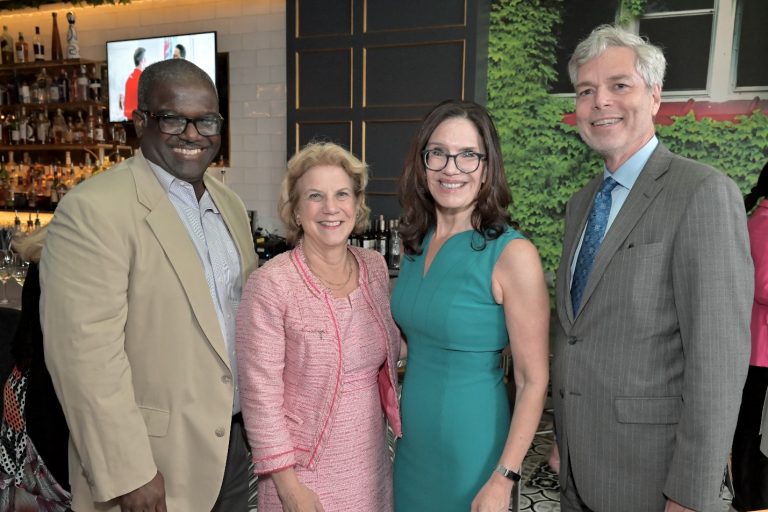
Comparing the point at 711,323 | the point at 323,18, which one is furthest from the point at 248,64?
the point at 711,323

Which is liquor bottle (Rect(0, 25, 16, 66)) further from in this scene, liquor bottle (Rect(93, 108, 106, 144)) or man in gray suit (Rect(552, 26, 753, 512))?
man in gray suit (Rect(552, 26, 753, 512))

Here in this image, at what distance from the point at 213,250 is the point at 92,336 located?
441 millimetres

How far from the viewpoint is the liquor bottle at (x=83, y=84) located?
5.95 meters

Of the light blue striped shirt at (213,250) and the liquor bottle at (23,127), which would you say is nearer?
the light blue striped shirt at (213,250)

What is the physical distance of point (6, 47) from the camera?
6.44 metres

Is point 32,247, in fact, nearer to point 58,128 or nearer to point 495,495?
point 495,495

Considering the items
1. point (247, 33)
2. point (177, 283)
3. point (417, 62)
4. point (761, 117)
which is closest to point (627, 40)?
point (177, 283)

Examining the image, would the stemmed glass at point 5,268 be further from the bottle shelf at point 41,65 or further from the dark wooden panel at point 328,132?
the bottle shelf at point 41,65

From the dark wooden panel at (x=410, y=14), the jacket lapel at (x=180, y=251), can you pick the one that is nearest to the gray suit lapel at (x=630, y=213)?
the jacket lapel at (x=180, y=251)

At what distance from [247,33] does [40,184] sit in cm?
276

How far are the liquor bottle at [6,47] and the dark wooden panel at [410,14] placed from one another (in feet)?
13.2

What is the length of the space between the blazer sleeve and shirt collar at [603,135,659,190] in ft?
3.18

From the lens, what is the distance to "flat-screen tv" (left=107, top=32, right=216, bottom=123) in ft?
18.5

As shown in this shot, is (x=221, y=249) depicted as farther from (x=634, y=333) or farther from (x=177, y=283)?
(x=634, y=333)
